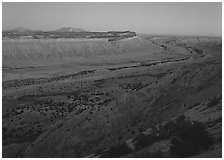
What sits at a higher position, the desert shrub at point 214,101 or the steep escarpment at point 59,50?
the steep escarpment at point 59,50

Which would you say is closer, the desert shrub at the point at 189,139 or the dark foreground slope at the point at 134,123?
the desert shrub at the point at 189,139

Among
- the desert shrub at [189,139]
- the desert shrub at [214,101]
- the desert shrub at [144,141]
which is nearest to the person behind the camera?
the desert shrub at [189,139]

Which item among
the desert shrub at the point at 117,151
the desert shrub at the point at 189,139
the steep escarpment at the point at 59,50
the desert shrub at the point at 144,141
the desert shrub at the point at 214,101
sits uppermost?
the steep escarpment at the point at 59,50

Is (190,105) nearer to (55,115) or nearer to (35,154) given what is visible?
(35,154)

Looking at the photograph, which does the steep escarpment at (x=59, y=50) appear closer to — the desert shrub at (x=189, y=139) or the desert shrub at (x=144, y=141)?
the desert shrub at (x=144, y=141)

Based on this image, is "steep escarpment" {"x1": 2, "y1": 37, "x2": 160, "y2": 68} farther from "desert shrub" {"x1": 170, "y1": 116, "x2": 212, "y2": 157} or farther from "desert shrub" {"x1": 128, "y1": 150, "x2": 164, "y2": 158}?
"desert shrub" {"x1": 170, "y1": 116, "x2": 212, "y2": 157}

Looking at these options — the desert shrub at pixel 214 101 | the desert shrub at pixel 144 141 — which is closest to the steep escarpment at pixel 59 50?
the desert shrub at pixel 214 101

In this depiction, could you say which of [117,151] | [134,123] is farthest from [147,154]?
[134,123]

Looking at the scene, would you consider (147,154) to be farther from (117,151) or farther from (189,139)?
(189,139)
